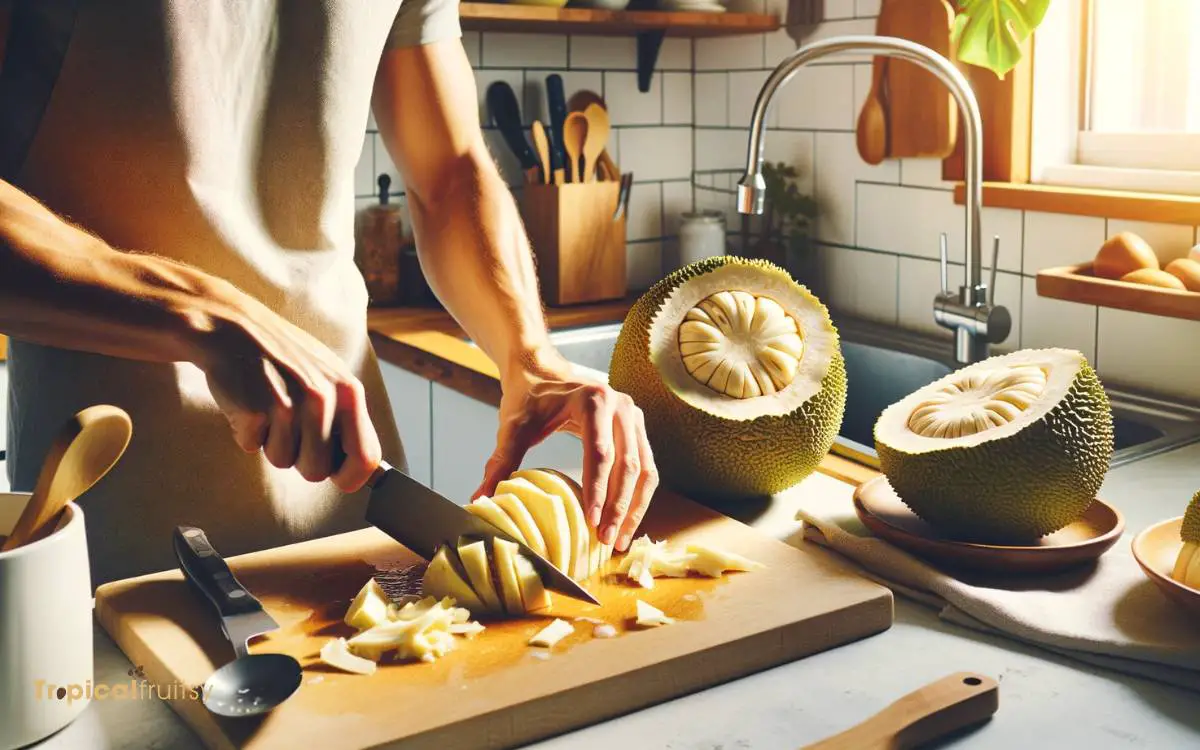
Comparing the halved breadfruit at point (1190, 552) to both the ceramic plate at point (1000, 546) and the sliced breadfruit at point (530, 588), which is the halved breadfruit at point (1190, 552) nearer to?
the ceramic plate at point (1000, 546)

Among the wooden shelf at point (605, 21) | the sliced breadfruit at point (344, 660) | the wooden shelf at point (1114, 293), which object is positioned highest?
the wooden shelf at point (605, 21)

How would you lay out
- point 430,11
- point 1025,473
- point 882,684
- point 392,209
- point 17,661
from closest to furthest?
point 17,661 < point 882,684 < point 1025,473 < point 430,11 < point 392,209

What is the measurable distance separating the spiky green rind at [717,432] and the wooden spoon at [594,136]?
4.15 ft

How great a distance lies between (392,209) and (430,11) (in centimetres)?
102

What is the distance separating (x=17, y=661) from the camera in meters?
0.67

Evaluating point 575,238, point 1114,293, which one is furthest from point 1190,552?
point 575,238

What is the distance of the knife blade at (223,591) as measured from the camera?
0.79 m

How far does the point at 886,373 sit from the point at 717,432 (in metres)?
1.05

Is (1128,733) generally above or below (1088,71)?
below

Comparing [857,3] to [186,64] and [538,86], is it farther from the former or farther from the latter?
[186,64]

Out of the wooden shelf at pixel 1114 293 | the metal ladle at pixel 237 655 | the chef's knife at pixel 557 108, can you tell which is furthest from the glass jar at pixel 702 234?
the metal ladle at pixel 237 655

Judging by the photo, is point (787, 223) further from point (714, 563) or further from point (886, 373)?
point (714, 563)

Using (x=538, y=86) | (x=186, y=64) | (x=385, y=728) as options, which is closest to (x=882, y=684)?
(x=385, y=728)

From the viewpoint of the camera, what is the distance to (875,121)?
6.79ft
